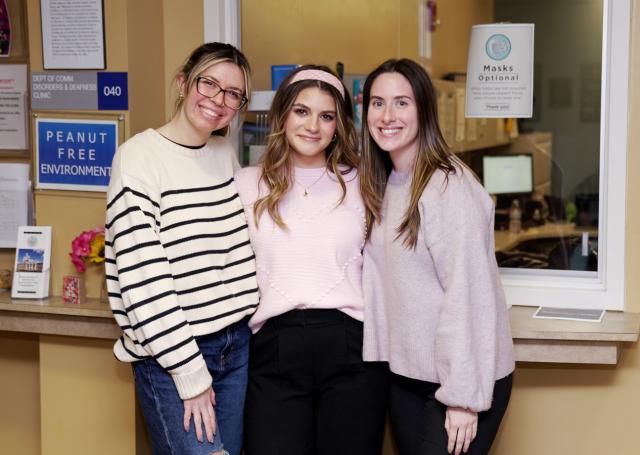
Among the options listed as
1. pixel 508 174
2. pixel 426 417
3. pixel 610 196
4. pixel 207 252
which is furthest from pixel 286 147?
pixel 508 174

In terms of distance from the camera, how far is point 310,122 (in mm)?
2080

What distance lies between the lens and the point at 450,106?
3.72 metres

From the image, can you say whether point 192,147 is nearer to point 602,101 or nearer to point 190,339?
point 190,339

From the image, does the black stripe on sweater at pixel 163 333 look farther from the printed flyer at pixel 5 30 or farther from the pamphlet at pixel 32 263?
the printed flyer at pixel 5 30

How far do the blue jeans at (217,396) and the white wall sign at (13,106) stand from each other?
47.9 inches

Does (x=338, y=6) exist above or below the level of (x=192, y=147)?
above

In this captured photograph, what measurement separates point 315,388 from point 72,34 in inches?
54.2

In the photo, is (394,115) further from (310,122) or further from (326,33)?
(326,33)

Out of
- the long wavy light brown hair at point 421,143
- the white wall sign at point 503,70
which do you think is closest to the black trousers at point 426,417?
the long wavy light brown hair at point 421,143

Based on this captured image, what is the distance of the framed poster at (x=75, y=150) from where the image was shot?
2.61m

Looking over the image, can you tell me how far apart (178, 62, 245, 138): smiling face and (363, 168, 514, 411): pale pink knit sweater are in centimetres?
47

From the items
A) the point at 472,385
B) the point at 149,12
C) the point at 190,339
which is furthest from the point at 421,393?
the point at 149,12

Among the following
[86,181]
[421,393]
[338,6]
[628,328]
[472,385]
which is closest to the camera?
[472,385]

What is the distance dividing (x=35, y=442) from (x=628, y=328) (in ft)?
6.85
